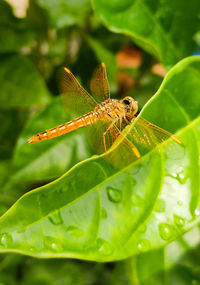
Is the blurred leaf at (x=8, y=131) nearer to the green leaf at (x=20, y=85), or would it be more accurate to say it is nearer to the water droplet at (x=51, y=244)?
the green leaf at (x=20, y=85)

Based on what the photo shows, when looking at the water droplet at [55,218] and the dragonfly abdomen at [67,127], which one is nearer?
the water droplet at [55,218]

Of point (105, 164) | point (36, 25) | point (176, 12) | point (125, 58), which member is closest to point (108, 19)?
point (176, 12)

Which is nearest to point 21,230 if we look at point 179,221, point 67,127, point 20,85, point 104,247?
point 104,247

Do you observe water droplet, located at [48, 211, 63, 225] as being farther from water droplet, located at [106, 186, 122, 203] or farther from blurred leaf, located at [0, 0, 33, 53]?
blurred leaf, located at [0, 0, 33, 53]

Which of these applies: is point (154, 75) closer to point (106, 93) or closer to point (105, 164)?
point (106, 93)

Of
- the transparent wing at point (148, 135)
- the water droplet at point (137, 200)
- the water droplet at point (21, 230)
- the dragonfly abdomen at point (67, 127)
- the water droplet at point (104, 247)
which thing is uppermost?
the dragonfly abdomen at point (67, 127)

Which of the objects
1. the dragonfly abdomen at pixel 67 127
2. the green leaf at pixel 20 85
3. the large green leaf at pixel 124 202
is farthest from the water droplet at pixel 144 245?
the green leaf at pixel 20 85
